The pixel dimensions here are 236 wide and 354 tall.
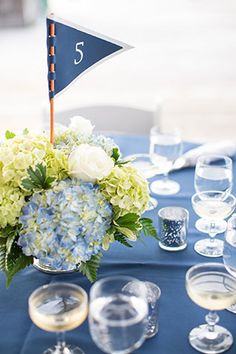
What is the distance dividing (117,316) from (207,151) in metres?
1.02

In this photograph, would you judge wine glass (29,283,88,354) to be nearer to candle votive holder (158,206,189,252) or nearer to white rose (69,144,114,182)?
white rose (69,144,114,182)

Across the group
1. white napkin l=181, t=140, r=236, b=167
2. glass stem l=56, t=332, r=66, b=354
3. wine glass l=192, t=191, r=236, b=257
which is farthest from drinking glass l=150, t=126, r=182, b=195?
glass stem l=56, t=332, r=66, b=354

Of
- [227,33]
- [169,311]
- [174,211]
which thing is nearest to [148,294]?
[169,311]

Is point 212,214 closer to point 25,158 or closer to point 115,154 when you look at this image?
point 115,154

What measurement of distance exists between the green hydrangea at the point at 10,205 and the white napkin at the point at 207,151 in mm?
789

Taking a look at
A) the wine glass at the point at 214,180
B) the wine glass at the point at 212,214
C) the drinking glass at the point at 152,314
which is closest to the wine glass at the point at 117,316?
the drinking glass at the point at 152,314

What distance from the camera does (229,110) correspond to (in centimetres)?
454

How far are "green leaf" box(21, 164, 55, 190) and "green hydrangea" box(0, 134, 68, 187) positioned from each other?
0.06 feet

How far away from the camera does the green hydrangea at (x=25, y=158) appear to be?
134 centimetres

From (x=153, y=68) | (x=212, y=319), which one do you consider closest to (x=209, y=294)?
(x=212, y=319)

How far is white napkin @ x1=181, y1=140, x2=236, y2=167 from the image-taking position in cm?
201

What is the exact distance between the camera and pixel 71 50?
57.9 inches

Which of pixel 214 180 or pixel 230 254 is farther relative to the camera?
pixel 214 180

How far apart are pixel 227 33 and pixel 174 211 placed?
16.3 ft
